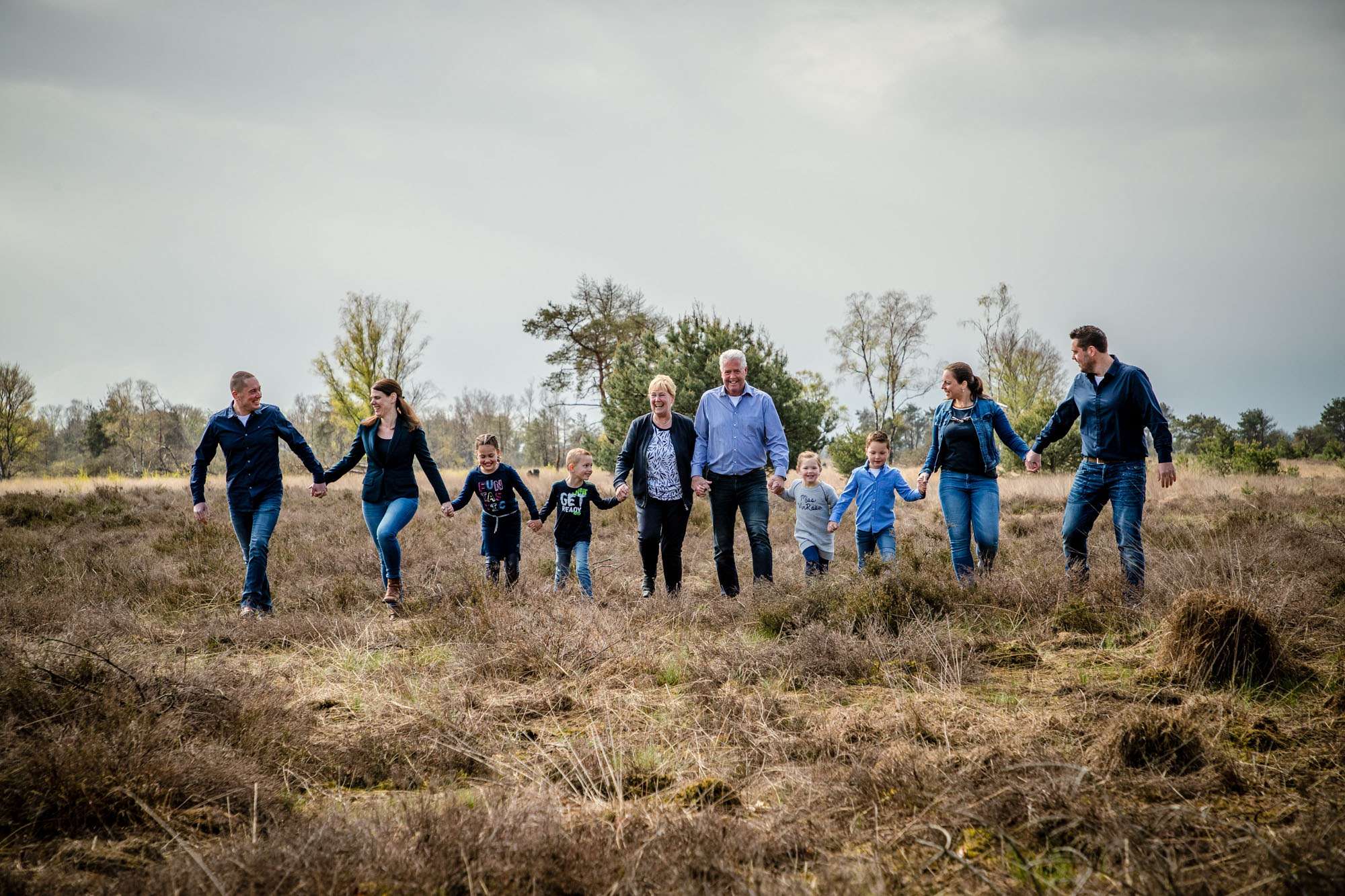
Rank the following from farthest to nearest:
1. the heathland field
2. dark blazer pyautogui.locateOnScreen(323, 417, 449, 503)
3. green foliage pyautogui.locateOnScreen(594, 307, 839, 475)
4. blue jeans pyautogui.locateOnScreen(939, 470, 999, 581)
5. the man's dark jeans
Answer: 1. green foliage pyautogui.locateOnScreen(594, 307, 839, 475)
2. dark blazer pyautogui.locateOnScreen(323, 417, 449, 503)
3. the man's dark jeans
4. blue jeans pyautogui.locateOnScreen(939, 470, 999, 581)
5. the heathland field

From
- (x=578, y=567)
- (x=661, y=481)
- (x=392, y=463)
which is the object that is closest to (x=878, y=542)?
(x=661, y=481)

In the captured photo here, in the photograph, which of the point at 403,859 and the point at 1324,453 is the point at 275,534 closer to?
the point at 403,859

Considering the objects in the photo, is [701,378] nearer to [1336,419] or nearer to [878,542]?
[878,542]

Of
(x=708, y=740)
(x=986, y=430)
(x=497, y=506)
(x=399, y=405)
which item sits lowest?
(x=708, y=740)

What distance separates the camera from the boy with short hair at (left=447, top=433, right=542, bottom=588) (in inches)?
257

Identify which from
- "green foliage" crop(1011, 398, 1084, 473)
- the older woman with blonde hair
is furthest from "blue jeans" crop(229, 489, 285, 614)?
"green foliage" crop(1011, 398, 1084, 473)

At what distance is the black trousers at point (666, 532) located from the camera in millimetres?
5879

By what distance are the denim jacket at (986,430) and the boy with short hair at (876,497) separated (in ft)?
2.27

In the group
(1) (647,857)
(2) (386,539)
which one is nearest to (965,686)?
(1) (647,857)

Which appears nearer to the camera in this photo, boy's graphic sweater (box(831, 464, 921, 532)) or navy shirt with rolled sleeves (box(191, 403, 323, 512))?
navy shirt with rolled sleeves (box(191, 403, 323, 512))

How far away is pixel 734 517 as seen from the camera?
581 centimetres

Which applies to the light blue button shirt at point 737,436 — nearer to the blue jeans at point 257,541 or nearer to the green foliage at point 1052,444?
the blue jeans at point 257,541

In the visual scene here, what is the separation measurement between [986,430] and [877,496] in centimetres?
133

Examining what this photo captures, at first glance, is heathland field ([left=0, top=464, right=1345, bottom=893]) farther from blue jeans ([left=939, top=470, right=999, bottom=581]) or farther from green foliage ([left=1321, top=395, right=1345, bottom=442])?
green foliage ([left=1321, top=395, right=1345, bottom=442])
